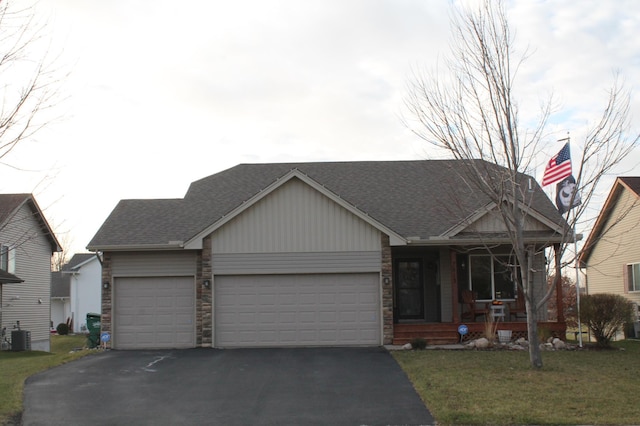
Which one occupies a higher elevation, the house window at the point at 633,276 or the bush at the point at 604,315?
the house window at the point at 633,276

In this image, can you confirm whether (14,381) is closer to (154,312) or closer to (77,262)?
(154,312)

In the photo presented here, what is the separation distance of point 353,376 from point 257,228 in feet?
22.0

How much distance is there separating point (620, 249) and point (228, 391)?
21.2m

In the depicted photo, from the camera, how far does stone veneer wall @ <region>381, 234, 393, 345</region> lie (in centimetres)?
1905

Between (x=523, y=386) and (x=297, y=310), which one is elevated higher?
(x=297, y=310)

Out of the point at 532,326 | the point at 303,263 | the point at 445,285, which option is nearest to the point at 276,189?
the point at 303,263

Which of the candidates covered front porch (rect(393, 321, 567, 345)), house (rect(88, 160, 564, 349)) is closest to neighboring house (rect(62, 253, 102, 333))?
house (rect(88, 160, 564, 349))

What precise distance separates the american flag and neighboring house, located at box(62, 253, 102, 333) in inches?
1428

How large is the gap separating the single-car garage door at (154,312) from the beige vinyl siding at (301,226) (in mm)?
1918

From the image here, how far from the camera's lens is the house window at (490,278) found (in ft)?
68.1

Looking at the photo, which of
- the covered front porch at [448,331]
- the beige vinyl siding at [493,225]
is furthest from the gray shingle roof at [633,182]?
the covered front porch at [448,331]

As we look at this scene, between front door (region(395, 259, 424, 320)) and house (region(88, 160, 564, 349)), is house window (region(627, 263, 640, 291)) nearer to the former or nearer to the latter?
house (region(88, 160, 564, 349))

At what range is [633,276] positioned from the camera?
27.2 metres

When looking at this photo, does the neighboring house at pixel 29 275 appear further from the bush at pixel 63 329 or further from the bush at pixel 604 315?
the bush at pixel 604 315
